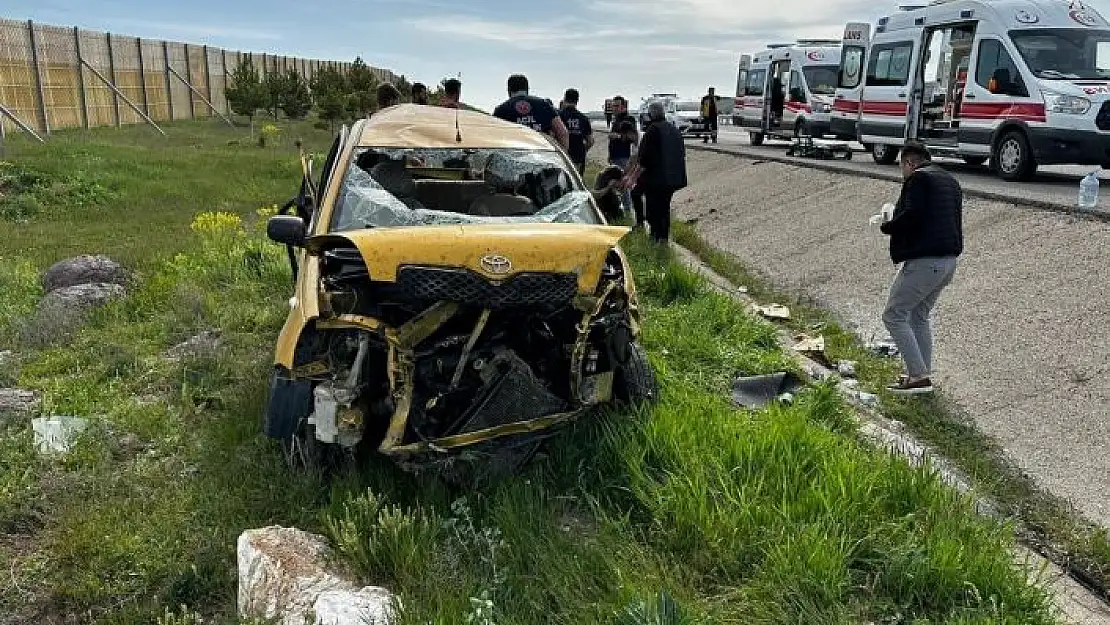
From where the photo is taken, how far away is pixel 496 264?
3.60 meters

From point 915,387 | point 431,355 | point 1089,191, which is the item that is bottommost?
point 915,387

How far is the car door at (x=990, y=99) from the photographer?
12.8 m

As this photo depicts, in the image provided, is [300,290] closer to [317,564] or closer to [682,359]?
[317,564]

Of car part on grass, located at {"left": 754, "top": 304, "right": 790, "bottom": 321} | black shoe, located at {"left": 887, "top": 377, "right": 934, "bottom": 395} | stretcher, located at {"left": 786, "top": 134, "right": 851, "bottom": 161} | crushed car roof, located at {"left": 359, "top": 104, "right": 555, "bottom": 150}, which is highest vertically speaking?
crushed car roof, located at {"left": 359, "top": 104, "right": 555, "bottom": 150}

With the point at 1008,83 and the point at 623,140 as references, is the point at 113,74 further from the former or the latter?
the point at 1008,83

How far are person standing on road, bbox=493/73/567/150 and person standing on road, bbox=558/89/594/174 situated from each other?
1463 millimetres

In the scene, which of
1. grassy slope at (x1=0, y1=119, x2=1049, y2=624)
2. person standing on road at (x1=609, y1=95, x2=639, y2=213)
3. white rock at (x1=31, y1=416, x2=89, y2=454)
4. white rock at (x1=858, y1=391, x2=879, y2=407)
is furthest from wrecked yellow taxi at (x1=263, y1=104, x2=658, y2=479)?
person standing on road at (x1=609, y1=95, x2=639, y2=213)

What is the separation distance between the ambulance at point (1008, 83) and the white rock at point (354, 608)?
478 inches

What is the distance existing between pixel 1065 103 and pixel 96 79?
28171 mm

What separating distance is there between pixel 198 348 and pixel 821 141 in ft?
69.4

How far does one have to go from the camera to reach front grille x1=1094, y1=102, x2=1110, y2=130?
38.2 ft

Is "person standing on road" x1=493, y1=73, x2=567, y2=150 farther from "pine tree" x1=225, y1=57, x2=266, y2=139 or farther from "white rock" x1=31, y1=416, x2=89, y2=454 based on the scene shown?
"pine tree" x1=225, y1=57, x2=266, y2=139

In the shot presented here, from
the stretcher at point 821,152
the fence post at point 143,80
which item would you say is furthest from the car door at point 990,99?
the fence post at point 143,80

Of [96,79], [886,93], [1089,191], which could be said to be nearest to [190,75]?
[96,79]
